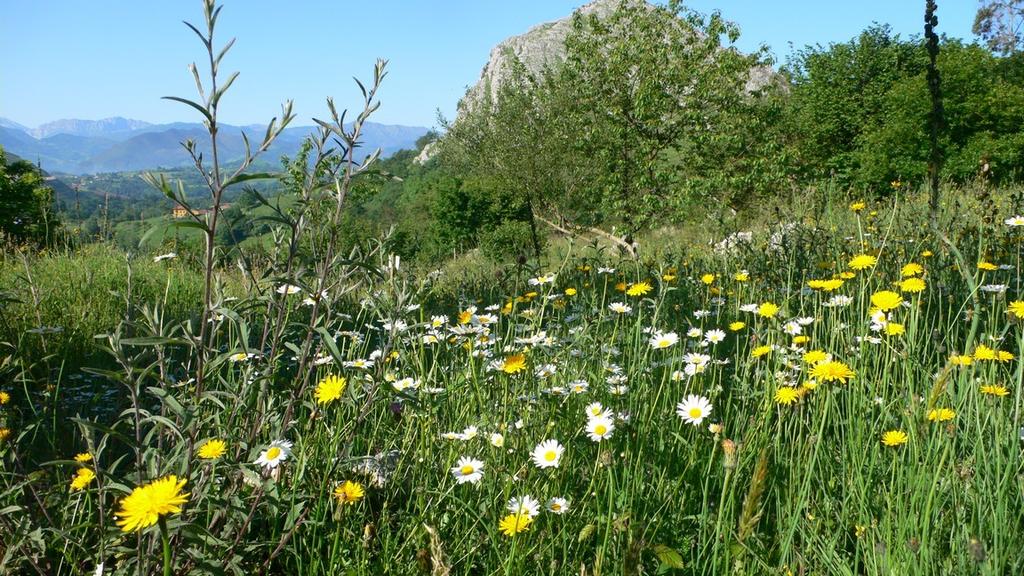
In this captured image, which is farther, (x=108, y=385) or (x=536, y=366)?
(x=108, y=385)

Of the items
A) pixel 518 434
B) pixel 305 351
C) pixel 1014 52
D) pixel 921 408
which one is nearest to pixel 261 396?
pixel 305 351

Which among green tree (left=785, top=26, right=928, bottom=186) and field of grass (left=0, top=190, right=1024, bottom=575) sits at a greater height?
green tree (left=785, top=26, right=928, bottom=186)

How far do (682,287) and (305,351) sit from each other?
11.5 feet

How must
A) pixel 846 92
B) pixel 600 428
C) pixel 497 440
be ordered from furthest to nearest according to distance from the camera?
pixel 846 92
pixel 497 440
pixel 600 428

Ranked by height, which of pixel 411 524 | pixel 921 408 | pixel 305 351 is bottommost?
pixel 411 524

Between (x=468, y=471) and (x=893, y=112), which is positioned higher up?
(x=893, y=112)

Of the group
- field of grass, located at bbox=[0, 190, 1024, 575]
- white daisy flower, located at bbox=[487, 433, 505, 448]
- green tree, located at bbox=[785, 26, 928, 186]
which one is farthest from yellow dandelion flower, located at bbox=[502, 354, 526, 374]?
green tree, located at bbox=[785, 26, 928, 186]

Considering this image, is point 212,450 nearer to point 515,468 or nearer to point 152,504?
point 152,504

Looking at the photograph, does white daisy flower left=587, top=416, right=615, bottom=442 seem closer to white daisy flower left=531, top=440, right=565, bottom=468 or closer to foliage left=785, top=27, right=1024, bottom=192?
white daisy flower left=531, top=440, right=565, bottom=468

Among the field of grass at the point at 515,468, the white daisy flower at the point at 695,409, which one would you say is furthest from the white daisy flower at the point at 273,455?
the white daisy flower at the point at 695,409

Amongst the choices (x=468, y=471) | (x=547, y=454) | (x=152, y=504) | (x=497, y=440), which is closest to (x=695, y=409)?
(x=547, y=454)

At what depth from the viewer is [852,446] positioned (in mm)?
1800

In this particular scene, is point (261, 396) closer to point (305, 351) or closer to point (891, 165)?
point (305, 351)

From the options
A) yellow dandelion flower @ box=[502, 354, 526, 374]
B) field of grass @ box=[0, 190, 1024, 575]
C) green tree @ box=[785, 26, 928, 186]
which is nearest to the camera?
field of grass @ box=[0, 190, 1024, 575]
